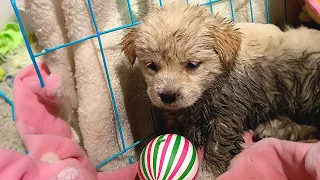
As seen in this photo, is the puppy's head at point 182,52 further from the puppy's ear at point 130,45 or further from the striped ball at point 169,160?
the striped ball at point 169,160

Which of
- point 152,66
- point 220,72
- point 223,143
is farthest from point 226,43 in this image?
point 223,143

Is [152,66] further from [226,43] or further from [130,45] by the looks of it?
[226,43]

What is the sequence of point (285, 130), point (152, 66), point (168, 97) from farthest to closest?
point (285, 130) → point (152, 66) → point (168, 97)

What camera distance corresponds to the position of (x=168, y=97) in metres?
1.51

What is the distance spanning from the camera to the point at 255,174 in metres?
1.50

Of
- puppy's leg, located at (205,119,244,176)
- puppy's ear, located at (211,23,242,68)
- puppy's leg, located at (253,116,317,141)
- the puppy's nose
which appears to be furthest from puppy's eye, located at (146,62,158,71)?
puppy's leg, located at (253,116,317,141)

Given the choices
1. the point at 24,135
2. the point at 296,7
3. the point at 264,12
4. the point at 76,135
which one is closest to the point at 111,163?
the point at 76,135

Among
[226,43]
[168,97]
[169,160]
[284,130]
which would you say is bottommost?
[284,130]

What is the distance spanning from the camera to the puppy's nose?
1.50 metres

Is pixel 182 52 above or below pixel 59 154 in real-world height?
above

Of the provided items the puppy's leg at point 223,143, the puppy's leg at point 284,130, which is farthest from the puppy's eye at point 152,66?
the puppy's leg at point 284,130

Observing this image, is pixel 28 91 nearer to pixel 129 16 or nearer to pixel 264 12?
pixel 129 16

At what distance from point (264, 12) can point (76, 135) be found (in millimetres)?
1261

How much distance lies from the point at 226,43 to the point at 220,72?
14 cm
